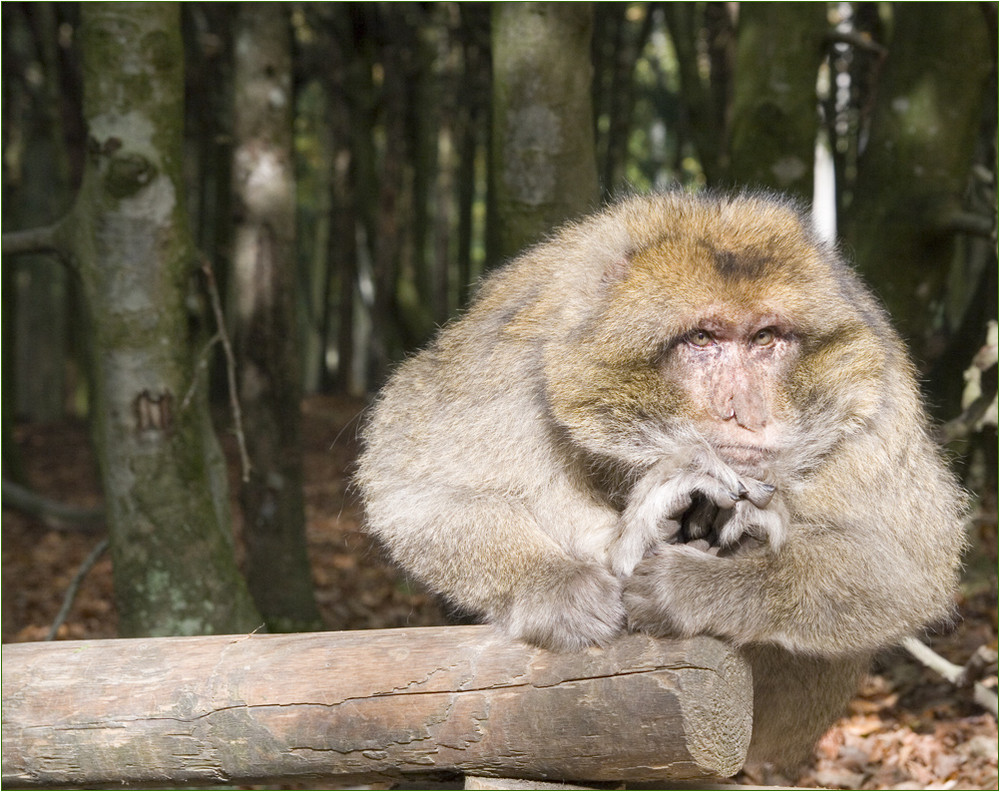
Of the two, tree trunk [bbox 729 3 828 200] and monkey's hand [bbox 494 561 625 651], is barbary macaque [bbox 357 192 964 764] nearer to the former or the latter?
monkey's hand [bbox 494 561 625 651]

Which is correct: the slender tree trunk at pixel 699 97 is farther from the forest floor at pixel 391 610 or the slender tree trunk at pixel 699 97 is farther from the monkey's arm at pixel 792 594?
the monkey's arm at pixel 792 594

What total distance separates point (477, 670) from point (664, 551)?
60 centimetres

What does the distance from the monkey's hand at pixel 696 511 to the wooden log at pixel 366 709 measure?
0.34 meters

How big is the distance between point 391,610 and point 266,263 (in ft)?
10.7

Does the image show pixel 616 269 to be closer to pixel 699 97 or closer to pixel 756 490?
pixel 756 490

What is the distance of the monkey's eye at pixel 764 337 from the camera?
9.27 ft

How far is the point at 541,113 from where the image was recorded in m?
4.55

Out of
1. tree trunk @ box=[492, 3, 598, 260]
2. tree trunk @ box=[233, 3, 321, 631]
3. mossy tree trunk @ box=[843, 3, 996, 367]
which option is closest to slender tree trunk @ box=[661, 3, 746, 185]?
mossy tree trunk @ box=[843, 3, 996, 367]

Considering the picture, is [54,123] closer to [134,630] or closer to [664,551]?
[134,630]

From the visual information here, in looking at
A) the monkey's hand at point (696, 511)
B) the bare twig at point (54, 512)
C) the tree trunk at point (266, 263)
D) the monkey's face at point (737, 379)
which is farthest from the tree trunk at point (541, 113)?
the bare twig at point (54, 512)

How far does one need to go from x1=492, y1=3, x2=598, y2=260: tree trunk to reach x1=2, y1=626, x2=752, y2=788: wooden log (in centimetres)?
233

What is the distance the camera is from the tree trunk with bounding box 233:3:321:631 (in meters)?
5.44

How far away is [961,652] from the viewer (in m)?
5.58

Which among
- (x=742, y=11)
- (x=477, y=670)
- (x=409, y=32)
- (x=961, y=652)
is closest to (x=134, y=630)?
(x=477, y=670)
